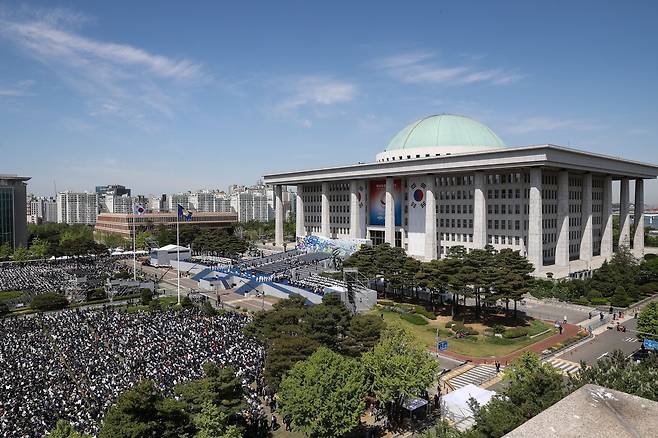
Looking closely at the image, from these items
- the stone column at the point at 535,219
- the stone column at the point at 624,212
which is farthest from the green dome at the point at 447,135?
the stone column at the point at 624,212

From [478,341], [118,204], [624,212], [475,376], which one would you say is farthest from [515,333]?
[118,204]

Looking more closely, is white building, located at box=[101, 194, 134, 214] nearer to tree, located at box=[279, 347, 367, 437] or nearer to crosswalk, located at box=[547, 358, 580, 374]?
crosswalk, located at box=[547, 358, 580, 374]

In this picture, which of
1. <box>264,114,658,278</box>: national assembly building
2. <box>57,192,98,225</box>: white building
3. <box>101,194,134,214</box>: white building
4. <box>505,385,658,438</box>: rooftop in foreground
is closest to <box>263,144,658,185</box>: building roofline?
<box>264,114,658,278</box>: national assembly building

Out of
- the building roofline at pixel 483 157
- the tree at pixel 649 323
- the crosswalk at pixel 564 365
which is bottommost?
the crosswalk at pixel 564 365

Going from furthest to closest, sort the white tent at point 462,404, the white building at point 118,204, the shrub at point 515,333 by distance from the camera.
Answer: the white building at point 118,204 < the shrub at point 515,333 < the white tent at point 462,404

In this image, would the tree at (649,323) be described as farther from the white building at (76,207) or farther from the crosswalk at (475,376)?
the white building at (76,207)

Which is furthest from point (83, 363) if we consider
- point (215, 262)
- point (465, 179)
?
point (465, 179)

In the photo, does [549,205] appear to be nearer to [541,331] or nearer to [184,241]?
[541,331]
